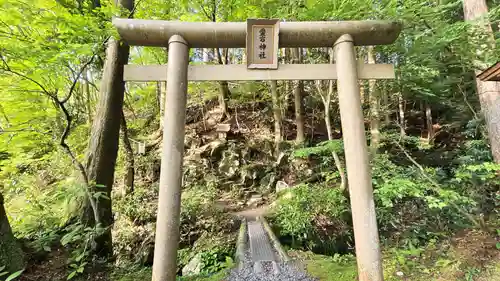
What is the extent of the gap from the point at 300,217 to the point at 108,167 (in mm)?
3962

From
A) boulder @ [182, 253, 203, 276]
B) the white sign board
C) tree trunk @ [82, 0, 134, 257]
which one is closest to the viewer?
the white sign board

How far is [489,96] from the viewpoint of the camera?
4.81 meters

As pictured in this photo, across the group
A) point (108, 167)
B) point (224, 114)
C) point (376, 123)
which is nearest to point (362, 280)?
point (108, 167)

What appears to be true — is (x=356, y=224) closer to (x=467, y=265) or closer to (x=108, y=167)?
(x=467, y=265)

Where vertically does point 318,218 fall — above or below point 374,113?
below

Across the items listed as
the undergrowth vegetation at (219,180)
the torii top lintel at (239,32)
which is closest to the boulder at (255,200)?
the undergrowth vegetation at (219,180)

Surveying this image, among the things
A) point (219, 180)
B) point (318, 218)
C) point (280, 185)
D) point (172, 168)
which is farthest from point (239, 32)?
point (219, 180)

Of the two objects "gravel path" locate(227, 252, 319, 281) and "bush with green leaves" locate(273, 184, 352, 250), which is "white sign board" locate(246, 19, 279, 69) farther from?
"bush with green leaves" locate(273, 184, 352, 250)

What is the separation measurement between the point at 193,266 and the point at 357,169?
363cm

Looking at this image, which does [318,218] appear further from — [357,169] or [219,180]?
[219,180]

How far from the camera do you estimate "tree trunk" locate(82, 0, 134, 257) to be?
12.4ft

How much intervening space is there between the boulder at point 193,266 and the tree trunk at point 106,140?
1.41 meters

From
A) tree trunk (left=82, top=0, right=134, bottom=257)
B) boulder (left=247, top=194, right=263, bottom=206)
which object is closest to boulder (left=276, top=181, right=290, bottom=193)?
boulder (left=247, top=194, right=263, bottom=206)

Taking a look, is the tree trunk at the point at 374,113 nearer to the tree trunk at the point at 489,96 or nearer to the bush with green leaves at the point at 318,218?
the bush with green leaves at the point at 318,218
